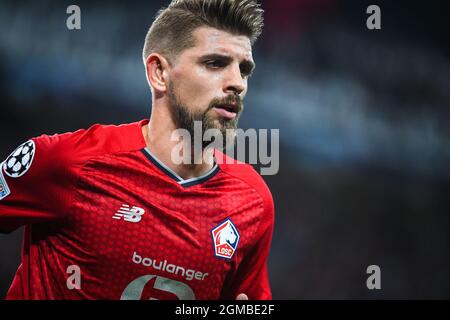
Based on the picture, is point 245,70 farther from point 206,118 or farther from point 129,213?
point 129,213

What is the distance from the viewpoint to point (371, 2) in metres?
5.37

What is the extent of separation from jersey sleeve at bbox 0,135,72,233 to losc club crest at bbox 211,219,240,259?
2.28 feet

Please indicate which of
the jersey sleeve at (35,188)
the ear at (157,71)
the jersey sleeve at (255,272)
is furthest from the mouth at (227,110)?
the jersey sleeve at (35,188)

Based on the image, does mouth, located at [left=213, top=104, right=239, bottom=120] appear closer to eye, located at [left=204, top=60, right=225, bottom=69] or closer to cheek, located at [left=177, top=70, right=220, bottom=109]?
cheek, located at [left=177, top=70, right=220, bottom=109]

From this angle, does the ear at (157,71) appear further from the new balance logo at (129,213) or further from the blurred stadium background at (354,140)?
the blurred stadium background at (354,140)

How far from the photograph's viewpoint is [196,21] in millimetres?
2545

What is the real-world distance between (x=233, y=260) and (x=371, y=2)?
3803 mm

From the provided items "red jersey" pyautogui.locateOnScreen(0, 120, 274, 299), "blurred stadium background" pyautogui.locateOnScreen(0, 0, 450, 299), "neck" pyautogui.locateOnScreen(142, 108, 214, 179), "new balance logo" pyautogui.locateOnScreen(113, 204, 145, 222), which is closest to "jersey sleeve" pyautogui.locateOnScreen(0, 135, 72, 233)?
"red jersey" pyautogui.locateOnScreen(0, 120, 274, 299)

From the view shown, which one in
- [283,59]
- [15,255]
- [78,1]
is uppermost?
[78,1]

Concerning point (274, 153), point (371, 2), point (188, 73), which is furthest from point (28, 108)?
point (371, 2)

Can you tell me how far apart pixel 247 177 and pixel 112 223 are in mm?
789

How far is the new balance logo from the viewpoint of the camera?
232 cm
